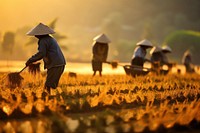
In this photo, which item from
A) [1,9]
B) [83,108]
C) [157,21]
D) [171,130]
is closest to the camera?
[171,130]

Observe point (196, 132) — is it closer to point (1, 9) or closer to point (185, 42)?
point (185, 42)

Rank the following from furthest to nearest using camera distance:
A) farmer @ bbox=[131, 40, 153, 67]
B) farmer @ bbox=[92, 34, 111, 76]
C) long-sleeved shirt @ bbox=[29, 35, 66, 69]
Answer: farmer @ bbox=[131, 40, 153, 67] → farmer @ bbox=[92, 34, 111, 76] → long-sleeved shirt @ bbox=[29, 35, 66, 69]

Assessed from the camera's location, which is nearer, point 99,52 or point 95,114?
point 95,114

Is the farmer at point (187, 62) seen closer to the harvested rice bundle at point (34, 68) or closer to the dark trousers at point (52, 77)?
the harvested rice bundle at point (34, 68)

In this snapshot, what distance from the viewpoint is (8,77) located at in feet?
27.9

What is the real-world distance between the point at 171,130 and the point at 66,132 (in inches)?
61.2

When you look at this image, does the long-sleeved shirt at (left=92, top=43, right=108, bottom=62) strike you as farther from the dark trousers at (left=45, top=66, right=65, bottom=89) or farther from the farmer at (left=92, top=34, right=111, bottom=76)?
the dark trousers at (left=45, top=66, right=65, bottom=89)

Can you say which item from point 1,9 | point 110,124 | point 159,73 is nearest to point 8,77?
point 110,124

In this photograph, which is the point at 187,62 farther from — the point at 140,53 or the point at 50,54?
the point at 50,54

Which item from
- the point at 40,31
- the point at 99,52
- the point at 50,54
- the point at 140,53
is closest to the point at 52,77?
the point at 50,54

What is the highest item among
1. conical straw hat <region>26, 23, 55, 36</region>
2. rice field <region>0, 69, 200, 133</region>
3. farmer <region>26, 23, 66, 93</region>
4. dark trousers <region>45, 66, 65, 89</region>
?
conical straw hat <region>26, 23, 55, 36</region>

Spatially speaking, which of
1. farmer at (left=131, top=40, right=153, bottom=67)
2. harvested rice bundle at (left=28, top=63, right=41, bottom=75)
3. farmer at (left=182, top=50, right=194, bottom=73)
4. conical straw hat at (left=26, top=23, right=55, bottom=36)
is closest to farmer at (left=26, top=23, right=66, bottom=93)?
conical straw hat at (left=26, top=23, right=55, bottom=36)

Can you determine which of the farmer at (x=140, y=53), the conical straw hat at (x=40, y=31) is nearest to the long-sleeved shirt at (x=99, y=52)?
the farmer at (x=140, y=53)

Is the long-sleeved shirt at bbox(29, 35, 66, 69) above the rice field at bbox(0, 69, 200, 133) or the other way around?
above
